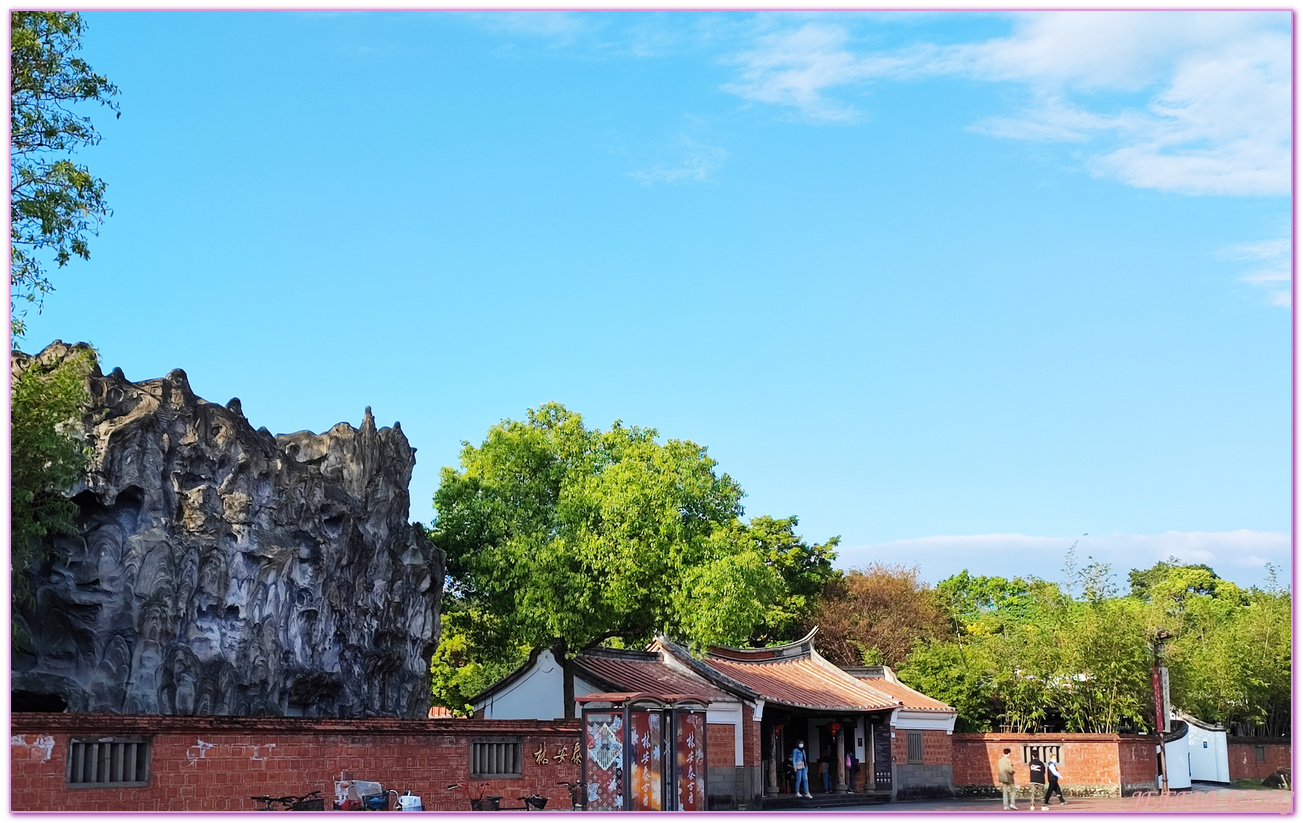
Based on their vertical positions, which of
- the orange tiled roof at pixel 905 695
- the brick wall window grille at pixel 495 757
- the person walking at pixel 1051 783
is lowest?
the person walking at pixel 1051 783

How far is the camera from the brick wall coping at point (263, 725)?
39.5 ft

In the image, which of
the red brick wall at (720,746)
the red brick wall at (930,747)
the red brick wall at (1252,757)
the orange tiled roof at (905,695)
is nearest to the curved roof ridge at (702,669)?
the red brick wall at (720,746)

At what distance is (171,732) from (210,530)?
210 inches

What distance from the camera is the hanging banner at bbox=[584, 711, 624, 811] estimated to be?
49.5 feet

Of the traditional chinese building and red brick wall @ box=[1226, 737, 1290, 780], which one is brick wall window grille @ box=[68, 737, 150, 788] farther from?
red brick wall @ box=[1226, 737, 1290, 780]

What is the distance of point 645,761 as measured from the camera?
50.4ft

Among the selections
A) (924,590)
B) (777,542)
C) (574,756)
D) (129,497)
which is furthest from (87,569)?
(924,590)

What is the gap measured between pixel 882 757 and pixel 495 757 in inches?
453

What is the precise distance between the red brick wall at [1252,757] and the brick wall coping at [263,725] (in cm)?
2072

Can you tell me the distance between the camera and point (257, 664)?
18.1 meters

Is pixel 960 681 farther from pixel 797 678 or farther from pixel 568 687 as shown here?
pixel 568 687

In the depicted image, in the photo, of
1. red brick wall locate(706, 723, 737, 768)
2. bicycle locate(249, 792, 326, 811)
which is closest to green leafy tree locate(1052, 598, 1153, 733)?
red brick wall locate(706, 723, 737, 768)

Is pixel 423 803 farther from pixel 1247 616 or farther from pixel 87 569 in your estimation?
pixel 1247 616

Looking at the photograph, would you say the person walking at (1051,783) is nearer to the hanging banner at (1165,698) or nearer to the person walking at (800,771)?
the hanging banner at (1165,698)
